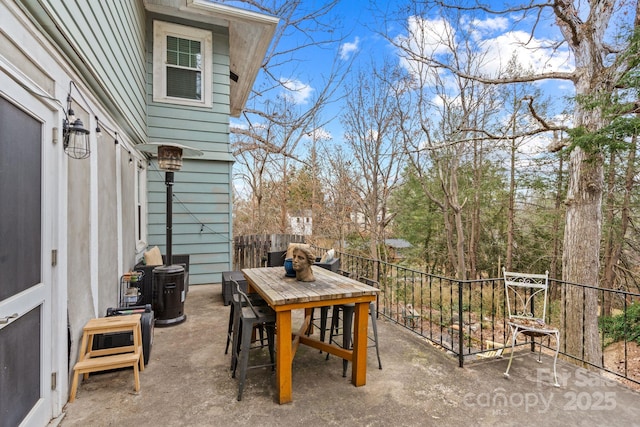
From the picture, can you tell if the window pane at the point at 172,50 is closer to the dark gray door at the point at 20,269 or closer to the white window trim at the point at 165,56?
the white window trim at the point at 165,56

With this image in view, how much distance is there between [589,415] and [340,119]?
31.2 feet

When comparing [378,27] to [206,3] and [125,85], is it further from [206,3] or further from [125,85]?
[125,85]

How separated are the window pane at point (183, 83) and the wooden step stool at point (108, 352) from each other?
4.60 meters

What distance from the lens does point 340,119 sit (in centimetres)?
1050

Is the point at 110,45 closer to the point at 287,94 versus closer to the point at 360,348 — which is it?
the point at 360,348

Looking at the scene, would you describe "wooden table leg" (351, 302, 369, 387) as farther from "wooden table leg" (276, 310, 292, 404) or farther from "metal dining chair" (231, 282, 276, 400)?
"metal dining chair" (231, 282, 276, 400)

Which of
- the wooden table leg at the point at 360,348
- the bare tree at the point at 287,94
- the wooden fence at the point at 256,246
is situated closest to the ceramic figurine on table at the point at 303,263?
the wooden table leg at the point at 360,348

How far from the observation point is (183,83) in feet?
19.7

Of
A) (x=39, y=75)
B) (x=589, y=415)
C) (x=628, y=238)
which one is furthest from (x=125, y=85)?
(x=628, y=238)

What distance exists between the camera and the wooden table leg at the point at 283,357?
242 cm

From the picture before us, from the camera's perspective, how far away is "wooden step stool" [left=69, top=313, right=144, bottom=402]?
2.42 metres

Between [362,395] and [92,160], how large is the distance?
3236 mm

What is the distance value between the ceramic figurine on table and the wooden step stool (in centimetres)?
147

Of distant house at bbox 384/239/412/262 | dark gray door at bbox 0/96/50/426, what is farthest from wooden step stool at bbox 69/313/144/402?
distant house at bbox 384/239/412/262
